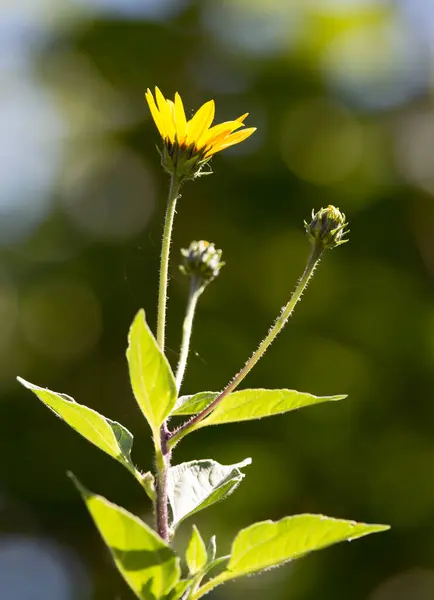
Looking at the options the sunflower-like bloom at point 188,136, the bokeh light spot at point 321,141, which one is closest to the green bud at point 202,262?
the sunflower-like bloom at point 188,136

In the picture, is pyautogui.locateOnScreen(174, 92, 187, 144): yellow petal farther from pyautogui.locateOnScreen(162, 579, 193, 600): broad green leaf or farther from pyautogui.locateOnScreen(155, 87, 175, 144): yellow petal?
pyautogui.locateOnScreen(162, 579, 193, 600): broad green leaf

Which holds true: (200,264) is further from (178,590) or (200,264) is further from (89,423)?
(178,590)

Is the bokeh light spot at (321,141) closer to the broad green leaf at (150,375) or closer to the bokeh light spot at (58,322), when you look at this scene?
the bokeh light spot at (58,322)

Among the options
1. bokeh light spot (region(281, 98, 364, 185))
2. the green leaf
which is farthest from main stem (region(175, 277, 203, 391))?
bokeh light spot (region(281, 98, 364, 185))

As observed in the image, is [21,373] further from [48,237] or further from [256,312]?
[256,312]

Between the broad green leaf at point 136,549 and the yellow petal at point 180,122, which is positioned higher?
the yellow petal at point 180,122

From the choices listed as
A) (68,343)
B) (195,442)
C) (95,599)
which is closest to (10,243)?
(68,343)

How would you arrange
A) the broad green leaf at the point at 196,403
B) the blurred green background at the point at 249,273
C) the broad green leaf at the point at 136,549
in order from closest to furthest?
the broad green leaf at the point at 136,549
the broad green leaf at the point at 196,403
the blurred green background at the point at 249,273

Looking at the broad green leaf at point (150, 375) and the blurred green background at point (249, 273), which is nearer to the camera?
the broad green leaf at point (150, 375)
